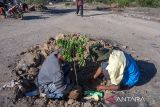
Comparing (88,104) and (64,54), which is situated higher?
(64,54)

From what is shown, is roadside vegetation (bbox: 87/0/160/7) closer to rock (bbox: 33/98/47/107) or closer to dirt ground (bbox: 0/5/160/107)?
dirt ground (bbox: 0/5/160/107)

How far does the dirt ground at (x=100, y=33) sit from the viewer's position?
30.2 ft

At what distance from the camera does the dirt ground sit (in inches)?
363

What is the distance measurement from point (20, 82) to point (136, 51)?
458 centimetres

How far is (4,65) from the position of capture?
9.92 meters

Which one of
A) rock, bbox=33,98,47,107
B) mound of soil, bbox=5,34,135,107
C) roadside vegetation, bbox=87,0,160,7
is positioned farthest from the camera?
roadside vegetation, bbox=87,0,160,7

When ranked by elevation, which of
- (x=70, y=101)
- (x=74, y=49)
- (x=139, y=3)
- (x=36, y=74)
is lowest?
(x=139, y=3)

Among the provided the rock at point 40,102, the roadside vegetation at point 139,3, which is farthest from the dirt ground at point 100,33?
the roadside vegetation at point 139,3

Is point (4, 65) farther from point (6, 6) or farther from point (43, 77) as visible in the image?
point (6, 6)

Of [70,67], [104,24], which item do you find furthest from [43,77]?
[104,24]

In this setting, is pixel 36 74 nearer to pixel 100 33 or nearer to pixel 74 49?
pixel 74 49

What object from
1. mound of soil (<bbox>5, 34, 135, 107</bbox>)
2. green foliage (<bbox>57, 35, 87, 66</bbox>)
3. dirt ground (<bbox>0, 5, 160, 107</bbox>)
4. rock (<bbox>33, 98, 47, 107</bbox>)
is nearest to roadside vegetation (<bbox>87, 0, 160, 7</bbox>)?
dirt ground (<bbox>0, 5, 160, 107</bbox>)

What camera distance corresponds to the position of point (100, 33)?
14242 mm

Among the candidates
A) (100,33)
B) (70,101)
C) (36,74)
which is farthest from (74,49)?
(100,33)
